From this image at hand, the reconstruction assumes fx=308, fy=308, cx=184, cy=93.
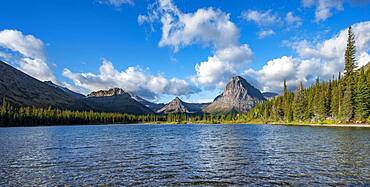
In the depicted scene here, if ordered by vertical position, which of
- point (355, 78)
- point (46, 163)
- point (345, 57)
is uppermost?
point (345, 57)

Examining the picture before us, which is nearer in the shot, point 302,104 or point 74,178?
point 74,178

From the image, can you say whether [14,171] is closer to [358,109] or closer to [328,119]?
[358,109]

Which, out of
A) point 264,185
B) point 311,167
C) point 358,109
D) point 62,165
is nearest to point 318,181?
point 264,185

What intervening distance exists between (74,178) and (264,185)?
1897 centimetres

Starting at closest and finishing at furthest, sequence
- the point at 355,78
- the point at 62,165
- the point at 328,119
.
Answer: the point at 62,165
the point at 355,78
the point at 328,119

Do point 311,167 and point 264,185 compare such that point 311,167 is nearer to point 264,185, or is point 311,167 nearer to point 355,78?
point 264,185

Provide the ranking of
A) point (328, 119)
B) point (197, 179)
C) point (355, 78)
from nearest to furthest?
point (197, 179), point (355, 78), point (328, 119)

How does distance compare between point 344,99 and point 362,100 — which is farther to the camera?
point 344,99

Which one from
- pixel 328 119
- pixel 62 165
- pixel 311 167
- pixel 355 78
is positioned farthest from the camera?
pixel 328 119

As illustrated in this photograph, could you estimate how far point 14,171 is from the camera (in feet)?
119

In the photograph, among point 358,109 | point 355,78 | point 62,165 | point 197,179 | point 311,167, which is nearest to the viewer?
point 197,179

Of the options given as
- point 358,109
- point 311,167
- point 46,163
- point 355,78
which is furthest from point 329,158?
point 355,78

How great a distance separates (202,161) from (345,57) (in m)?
150

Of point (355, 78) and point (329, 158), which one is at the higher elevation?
point (355, 78)
